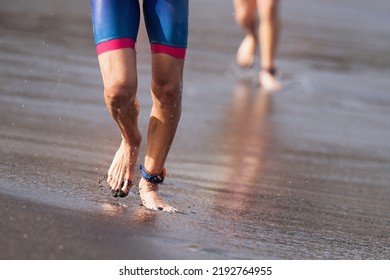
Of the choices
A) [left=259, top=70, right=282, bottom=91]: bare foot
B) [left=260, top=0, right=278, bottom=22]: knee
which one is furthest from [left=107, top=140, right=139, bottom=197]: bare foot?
[left=260, top=0, right=278, bottom=22]: knee

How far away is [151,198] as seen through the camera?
5.85 meters

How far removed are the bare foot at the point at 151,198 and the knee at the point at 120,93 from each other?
49cm

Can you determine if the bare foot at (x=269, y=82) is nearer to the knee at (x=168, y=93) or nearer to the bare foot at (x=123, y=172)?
the bare foot at (x=123, y=172)

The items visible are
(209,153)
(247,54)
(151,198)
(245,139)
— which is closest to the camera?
(151,198)

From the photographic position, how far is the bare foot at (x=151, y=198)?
578 cm

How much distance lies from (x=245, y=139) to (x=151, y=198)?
270 cm

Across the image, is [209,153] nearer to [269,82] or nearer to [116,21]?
[116,21]

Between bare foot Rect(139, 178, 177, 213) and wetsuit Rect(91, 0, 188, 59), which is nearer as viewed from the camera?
wetsuit Rect(91, 0, 188, 59)

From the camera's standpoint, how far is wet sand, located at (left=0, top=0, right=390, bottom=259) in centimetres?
509

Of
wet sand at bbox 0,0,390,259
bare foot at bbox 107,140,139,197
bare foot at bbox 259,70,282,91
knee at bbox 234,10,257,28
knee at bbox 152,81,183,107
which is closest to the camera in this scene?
wet sand at bbox 0,0,390,259

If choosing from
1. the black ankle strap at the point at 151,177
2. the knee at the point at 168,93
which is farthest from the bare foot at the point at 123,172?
the knee at the point at 168,93

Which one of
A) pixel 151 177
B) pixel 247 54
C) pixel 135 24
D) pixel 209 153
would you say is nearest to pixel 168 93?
pixel 135 24

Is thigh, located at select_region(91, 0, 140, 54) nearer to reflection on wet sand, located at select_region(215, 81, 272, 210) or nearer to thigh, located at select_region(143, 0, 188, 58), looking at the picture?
thigh, located at select_region(143, 0, 188, 58)

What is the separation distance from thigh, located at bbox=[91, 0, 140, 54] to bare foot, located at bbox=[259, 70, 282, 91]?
5.46m
